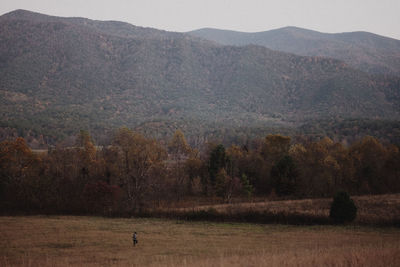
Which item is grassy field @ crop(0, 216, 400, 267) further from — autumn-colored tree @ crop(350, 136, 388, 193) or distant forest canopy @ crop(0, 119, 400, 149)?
distant forest canopy @ crop(0, 119, 400, 149)

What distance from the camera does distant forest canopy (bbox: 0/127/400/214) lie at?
156ft

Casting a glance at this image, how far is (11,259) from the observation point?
20.3 m

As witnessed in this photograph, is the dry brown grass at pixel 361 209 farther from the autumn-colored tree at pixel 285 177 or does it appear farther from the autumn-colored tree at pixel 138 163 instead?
the autumn-colored tree at pixel 138 163

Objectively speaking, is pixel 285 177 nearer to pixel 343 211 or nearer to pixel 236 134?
pixel 343 211

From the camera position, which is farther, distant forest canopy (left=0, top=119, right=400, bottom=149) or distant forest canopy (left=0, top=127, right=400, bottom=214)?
distant forest canopy (left=0, top=119, right=400, bottom=149)

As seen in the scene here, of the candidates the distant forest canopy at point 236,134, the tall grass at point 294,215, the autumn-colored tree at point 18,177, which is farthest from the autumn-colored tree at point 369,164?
the autumn-colored tree at point 18,177

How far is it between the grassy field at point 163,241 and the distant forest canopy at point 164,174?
33.6ft

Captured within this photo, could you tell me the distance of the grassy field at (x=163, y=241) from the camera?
19.4 m

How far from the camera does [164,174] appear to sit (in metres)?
60.5

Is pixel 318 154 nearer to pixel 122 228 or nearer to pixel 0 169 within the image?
pixel 122 228

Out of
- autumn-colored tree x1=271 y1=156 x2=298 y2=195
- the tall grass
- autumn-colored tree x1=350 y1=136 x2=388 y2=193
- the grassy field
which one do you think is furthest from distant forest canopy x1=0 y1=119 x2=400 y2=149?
the grassy field

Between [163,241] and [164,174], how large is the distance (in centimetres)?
3451

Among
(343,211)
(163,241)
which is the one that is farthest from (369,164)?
(163,241)

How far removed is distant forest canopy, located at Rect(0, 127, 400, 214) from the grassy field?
10.3 metres
